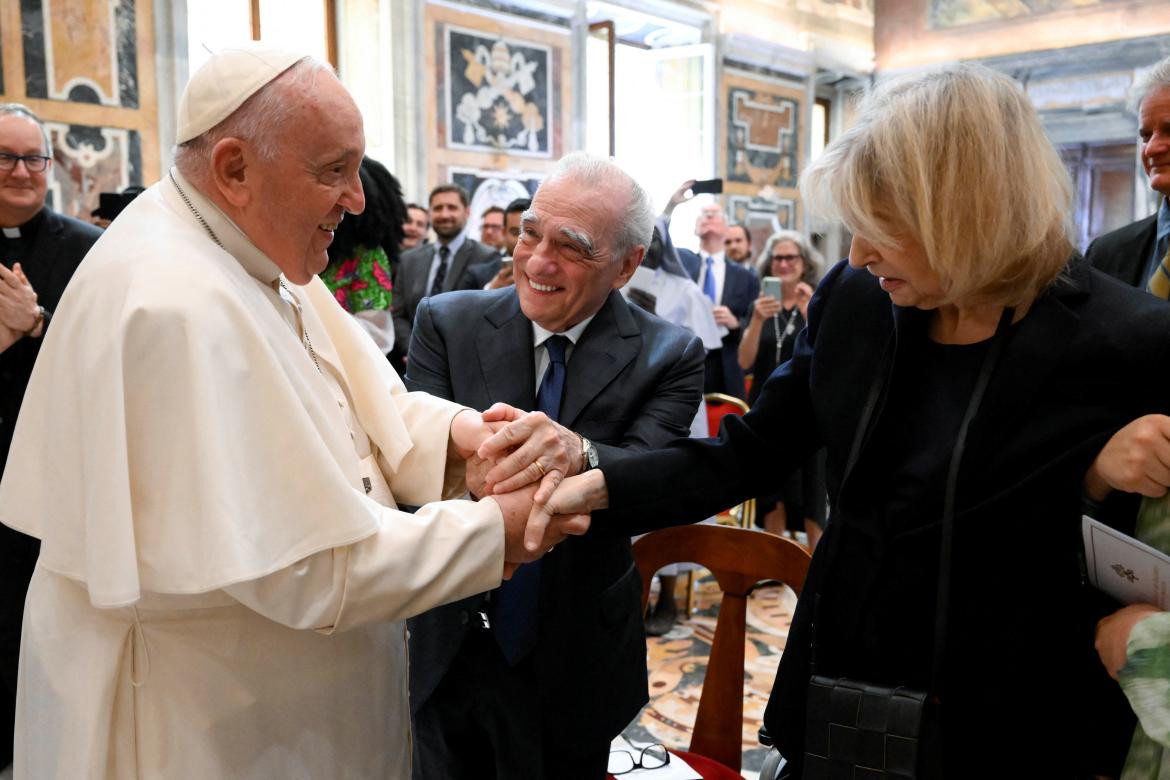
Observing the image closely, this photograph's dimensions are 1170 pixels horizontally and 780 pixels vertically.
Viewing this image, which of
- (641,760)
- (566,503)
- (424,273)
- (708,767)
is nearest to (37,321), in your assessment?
(566,503)

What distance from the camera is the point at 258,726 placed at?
164 centimetres

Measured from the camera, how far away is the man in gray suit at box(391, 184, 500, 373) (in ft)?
20.6

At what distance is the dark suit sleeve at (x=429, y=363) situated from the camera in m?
2.37

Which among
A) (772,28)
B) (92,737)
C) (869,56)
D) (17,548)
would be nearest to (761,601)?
(17,548)

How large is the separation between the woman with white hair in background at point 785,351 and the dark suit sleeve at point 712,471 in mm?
3997

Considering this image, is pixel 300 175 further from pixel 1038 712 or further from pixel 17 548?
pixel 17 548

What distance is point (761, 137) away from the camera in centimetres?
1497

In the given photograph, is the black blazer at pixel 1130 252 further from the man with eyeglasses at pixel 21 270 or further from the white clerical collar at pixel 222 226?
the man with eyeglasses at pixel 21 270

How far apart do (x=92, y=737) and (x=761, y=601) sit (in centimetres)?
462

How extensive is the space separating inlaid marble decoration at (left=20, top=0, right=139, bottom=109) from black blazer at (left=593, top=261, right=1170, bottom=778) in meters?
7.47

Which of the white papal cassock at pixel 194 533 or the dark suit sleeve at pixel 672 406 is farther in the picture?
the dark suit sleeve at pixel 672 406

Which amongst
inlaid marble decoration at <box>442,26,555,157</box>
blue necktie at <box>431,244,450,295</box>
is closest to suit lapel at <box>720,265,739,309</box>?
blue necktie at <box>431,244,450,295</box>

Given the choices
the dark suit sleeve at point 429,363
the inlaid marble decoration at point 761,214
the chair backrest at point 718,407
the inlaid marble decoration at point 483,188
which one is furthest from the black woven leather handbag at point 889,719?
the inlaid marble decoration at point 761,214

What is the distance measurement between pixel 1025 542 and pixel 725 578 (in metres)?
0.91
